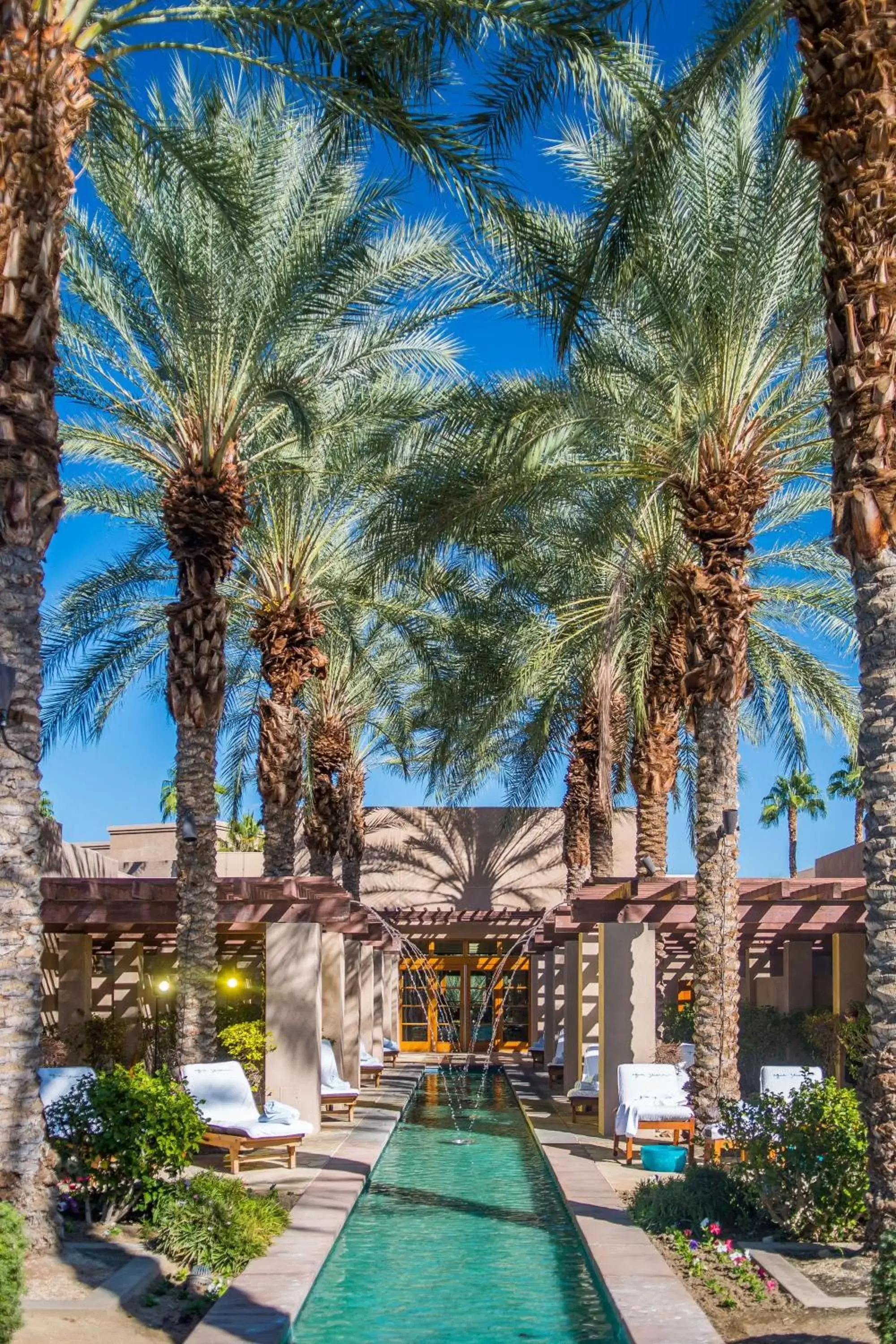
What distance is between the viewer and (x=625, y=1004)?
17.1m

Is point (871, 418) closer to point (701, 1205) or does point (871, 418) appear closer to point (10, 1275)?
point (701, 1205)

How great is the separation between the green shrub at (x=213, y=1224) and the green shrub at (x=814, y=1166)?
11.1 ft

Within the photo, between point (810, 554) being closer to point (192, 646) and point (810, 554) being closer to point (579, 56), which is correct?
point (192, 646)

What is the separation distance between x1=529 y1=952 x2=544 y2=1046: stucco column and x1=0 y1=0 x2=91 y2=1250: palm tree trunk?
92.3ft

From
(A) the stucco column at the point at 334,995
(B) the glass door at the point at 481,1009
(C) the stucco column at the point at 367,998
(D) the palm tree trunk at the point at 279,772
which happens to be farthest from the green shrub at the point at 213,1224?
(B) the glass door at the point at 481,1009

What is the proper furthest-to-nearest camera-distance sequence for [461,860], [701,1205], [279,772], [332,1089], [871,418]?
[461,860], [279,772], [332,1089], [701,1205], [871,418]

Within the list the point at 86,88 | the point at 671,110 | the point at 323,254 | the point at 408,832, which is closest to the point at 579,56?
the point at 671,110

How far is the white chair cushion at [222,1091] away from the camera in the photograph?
13.8m

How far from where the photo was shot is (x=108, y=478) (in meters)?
20.2

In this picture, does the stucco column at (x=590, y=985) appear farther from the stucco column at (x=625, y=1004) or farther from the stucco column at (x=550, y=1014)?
the stucco column at (x=625, y=1004)

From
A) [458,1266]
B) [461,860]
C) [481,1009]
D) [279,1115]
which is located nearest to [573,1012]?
[279,1115]

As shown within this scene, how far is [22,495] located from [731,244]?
24.6 ft

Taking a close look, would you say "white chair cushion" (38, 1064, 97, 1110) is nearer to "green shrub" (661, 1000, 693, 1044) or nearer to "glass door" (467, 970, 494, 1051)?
"green shrub" (661, 1000, 693, 1044)

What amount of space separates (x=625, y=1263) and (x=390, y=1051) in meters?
24.1
